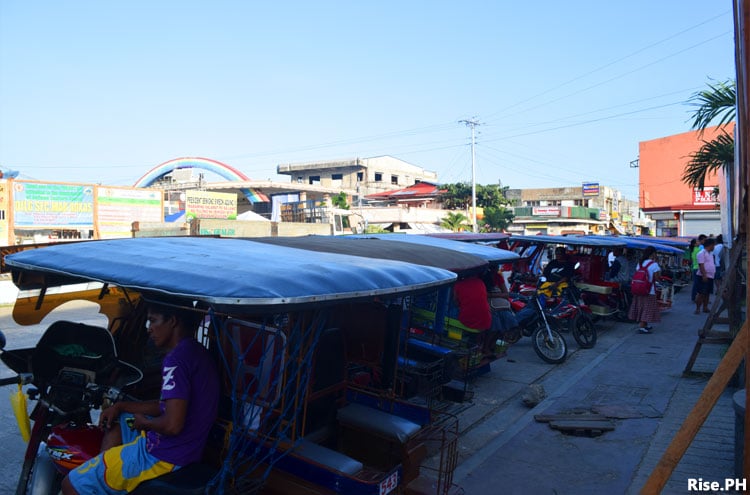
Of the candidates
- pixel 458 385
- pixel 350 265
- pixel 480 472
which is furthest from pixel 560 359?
pixel 350 265

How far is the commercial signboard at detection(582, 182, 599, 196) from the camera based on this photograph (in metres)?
60.9

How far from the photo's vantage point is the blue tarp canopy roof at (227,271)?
2.63 meters

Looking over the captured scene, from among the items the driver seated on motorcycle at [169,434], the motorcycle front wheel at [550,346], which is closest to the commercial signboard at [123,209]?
the motorcycle front wheel at [550,346]

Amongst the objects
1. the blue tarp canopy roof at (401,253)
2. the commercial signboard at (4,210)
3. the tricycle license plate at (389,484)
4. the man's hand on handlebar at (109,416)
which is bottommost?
the tricycle license plate at (389,484)

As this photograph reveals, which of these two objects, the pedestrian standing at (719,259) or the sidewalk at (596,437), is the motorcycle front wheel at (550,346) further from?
the pedestrian standing at (719,259)

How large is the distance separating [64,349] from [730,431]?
19.6 ft

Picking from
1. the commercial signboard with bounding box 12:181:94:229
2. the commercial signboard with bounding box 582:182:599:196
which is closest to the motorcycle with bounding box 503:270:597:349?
the commercial signboard with bounding box 12:181:94:229

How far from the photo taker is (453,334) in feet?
23.4

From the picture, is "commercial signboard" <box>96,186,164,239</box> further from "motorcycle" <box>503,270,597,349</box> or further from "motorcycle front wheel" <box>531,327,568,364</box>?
"motorcycle front wheel" <box>531,327,568,364</box>

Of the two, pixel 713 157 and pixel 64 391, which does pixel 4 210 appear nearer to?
pixel 64 391

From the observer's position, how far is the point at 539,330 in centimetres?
920

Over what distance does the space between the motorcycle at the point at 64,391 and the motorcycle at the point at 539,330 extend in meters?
6.23

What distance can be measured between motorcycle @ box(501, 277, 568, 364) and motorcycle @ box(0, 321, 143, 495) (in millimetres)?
6226

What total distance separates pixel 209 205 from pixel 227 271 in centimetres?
3058
